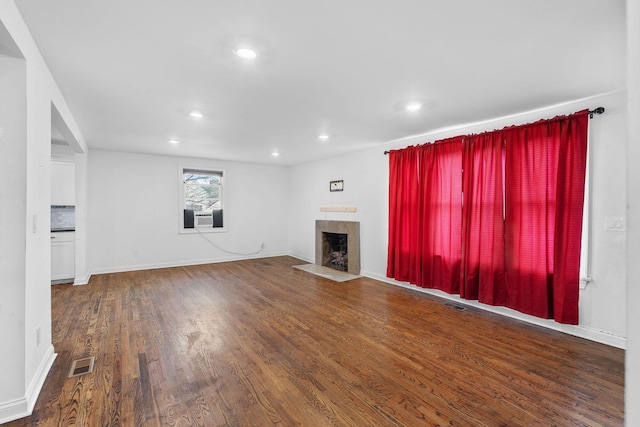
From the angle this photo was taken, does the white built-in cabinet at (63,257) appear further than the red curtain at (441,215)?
Yes

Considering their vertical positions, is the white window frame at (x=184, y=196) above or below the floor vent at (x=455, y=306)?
above

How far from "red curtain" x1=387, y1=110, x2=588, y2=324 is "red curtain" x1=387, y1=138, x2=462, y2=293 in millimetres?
14

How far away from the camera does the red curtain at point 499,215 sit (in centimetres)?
301

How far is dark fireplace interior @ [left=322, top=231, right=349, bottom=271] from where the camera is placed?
630 cm

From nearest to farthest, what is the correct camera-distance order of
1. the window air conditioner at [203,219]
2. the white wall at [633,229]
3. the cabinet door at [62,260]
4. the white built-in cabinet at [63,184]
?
the white wall at [633,229]
the cabinet door at [62,260]
the white built-in cabinet at [63,184]
the window air conditioner at [203,219]

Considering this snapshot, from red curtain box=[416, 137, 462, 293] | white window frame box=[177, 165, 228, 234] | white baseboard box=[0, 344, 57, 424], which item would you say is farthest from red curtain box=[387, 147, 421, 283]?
white baseboard box=[0, 344, 57, 424]

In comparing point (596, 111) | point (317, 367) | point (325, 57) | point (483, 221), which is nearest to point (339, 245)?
point (483, 221)

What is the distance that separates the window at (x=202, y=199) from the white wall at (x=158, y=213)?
14 cm

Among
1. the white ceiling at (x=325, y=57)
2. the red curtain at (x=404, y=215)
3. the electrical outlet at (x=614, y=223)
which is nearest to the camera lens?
the white ceiling at (x=325, y=57)

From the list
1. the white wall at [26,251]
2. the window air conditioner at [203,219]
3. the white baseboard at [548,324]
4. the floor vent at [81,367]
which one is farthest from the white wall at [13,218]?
the window air conditioner at [203,219]

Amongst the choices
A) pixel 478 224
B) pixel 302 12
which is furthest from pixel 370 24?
pixel 478 224

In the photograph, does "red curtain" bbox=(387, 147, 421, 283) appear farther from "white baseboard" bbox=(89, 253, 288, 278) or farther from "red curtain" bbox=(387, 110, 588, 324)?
"white baseboard" bbox=(89, 253, 288, 278)

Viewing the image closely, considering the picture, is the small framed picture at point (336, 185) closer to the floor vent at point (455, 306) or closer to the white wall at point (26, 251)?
the floor vent at point (455, 306)

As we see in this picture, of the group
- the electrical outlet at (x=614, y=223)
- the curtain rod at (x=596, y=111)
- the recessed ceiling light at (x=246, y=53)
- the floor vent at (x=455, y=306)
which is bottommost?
the floor vent at (x=455, y=306)
